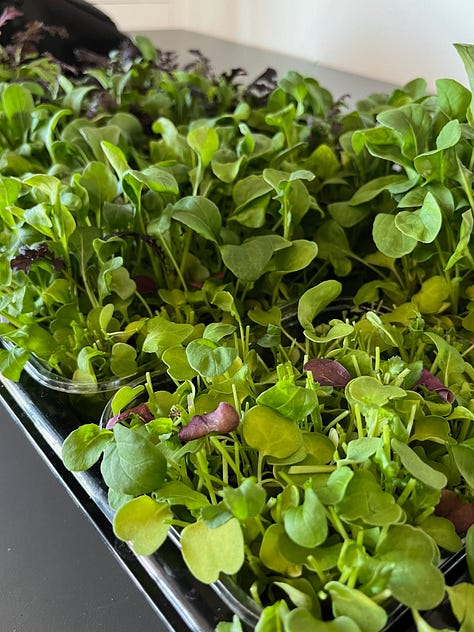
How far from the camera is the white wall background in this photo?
3.83 feet

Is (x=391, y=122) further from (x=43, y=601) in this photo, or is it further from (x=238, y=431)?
(x=43, y=601)

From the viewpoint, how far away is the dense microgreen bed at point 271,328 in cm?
34

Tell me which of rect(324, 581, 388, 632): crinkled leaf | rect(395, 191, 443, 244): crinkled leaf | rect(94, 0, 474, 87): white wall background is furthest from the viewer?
rect(94, 0, 474, 87): white wall background

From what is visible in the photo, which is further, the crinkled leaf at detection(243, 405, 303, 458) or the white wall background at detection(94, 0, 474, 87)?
the white wall background at detection(94, 0, 474, 87)

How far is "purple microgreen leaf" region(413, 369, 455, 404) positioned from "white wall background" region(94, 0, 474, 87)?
879mm

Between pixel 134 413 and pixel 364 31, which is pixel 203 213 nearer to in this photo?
pixel 134 413

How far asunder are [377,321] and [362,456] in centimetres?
18

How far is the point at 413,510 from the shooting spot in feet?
1.23

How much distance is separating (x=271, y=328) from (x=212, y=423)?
0.15m

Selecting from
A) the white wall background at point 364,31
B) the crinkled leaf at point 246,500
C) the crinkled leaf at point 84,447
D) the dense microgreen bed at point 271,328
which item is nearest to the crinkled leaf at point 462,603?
the dense microgreen bed at point 271,328

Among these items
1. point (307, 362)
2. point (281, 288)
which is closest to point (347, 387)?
point (307, 362)

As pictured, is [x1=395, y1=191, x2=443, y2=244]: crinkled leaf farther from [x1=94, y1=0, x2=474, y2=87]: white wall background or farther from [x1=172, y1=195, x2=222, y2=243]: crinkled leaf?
[x1=94, y1=0, x2=474, y2=87]: white wall background

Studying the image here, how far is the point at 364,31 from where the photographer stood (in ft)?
4.57

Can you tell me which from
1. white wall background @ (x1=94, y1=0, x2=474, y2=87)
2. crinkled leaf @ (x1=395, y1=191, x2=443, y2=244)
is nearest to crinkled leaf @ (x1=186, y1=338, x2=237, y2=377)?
crinkled leaf @ (x1=395, y1=191, x2=443, y2=244)
